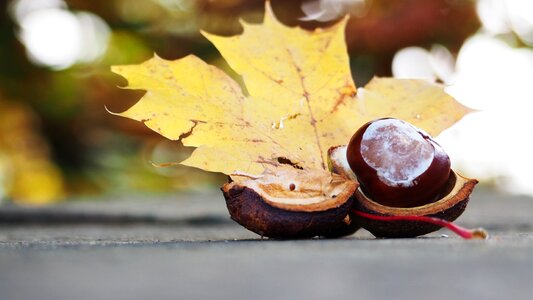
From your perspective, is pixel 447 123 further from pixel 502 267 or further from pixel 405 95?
pixel 502 267

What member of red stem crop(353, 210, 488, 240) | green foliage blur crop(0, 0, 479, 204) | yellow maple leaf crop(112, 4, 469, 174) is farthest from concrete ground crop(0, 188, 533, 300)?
green foliage blur crop(0, 0, 479, 204)

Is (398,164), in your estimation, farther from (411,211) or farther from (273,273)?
(273,273)

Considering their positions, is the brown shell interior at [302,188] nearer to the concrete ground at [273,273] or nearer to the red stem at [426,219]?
the red stem at [426,219]

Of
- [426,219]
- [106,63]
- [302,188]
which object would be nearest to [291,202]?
[302,188]

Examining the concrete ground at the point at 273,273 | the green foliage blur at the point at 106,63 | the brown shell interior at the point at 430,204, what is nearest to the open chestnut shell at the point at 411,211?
the brown shell interior at the point at 430,204

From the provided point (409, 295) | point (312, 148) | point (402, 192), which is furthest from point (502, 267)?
point (312, 148)
